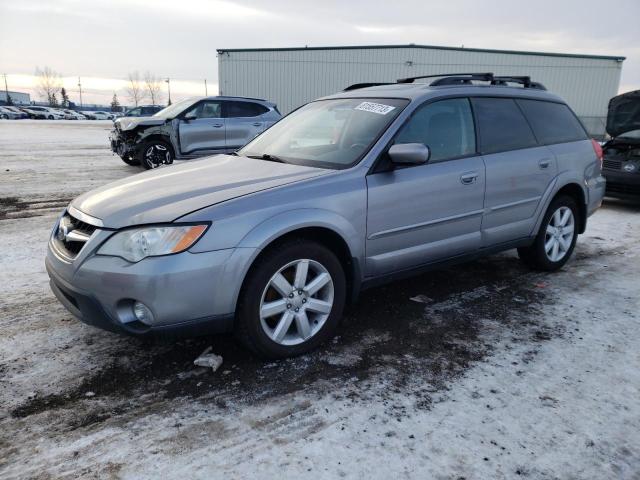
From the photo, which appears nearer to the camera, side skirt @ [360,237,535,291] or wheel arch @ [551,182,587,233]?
side skirt @ [360,237,535,291]

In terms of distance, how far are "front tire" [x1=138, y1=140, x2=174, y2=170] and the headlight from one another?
8758 millimetres

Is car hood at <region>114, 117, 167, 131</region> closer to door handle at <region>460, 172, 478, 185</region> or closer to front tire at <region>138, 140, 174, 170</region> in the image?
front tire at <region>138, 140, 174, 170</region>

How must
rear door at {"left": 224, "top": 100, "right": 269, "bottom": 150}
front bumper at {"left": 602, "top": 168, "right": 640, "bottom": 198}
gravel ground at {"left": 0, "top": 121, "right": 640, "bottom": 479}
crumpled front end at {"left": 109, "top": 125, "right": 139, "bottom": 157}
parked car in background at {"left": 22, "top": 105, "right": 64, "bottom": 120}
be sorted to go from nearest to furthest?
1. gravel ground at {"left": 0, "top": 121, "right": 640, "bottom": 479}
2. front bumper at {"left": 602, "top": 168, "right": 640, "bottom": 198}
3. crumpled front end at {"left": 109, "top": 125, "right": 139, "bottom": 157}
4. rear door at {"left": 224, "top": 100, "right": 269, "bottom": 150}
5. parked car in background at {"left": 22, "top": 105, "right": 64, "bottom": 120}

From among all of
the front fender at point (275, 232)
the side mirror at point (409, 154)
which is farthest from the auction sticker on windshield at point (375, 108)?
the front fender at point (275, 232)

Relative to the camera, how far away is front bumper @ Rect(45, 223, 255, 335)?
2.64 m

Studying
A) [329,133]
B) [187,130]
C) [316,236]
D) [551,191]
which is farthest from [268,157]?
[187,130]

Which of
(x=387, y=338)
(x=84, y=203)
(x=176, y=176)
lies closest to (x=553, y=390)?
(x=387, y=338)

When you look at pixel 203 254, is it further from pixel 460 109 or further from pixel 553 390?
pixel 460 109

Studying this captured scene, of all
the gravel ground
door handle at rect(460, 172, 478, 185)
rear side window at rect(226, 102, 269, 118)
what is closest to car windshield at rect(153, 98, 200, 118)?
rear side window at rect(226, 102, 269, 118)

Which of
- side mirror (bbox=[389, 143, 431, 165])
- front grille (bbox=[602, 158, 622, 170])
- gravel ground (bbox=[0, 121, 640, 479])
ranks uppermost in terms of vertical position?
side mirror (bbox=[389, 143, 431, 165])

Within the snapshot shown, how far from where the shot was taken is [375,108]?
12.6 feet

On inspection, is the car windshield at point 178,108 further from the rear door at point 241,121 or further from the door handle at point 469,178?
the door handle at point 469,178

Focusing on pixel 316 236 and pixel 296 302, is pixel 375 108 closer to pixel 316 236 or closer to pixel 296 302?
pixel 316 236

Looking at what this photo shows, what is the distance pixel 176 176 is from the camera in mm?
3531
